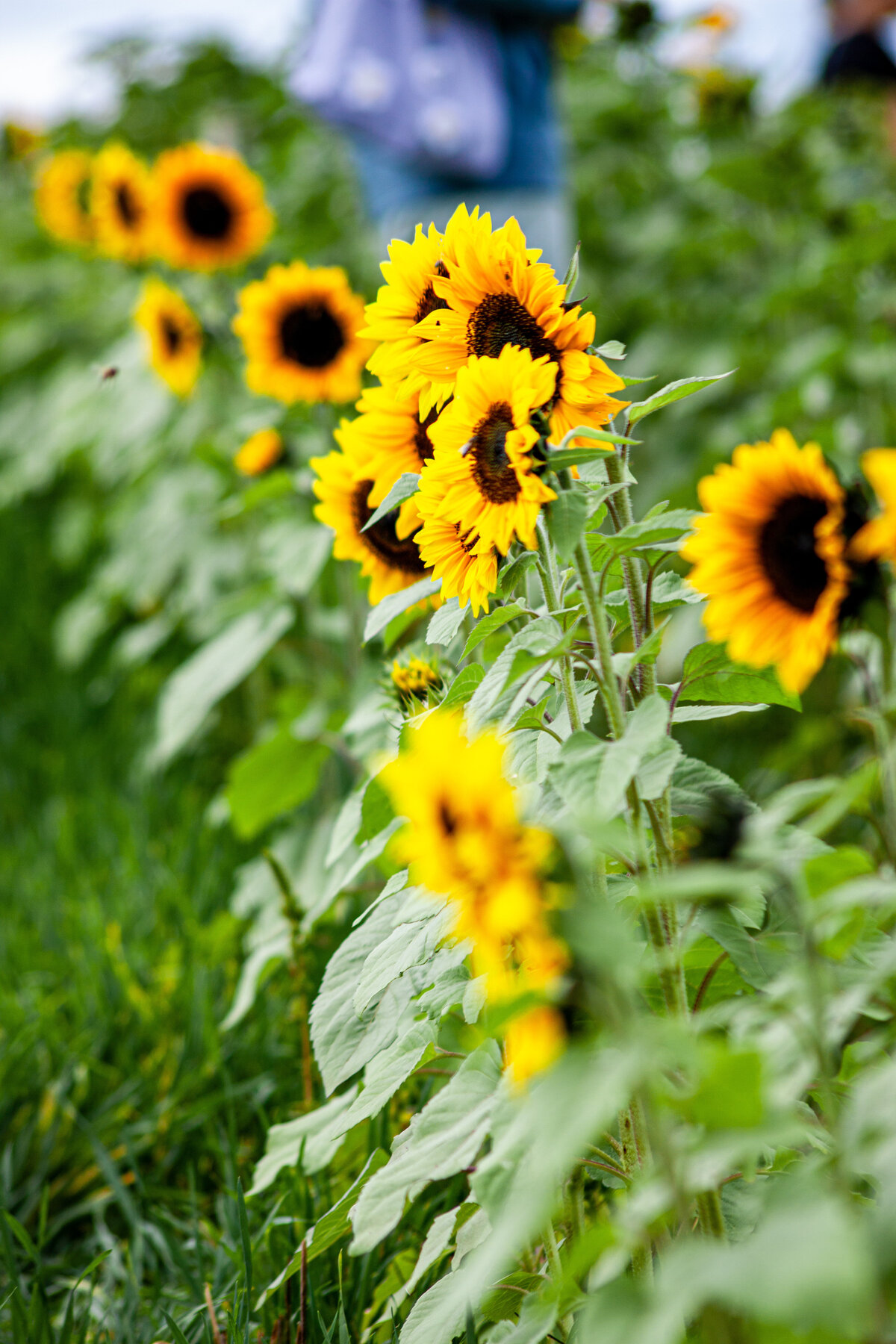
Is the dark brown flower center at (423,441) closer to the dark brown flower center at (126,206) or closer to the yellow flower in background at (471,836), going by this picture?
the yellow flower in background at (471,836)

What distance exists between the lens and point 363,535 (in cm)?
92

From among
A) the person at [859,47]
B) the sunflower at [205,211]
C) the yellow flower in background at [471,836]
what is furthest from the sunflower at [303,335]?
the person at [859,47]

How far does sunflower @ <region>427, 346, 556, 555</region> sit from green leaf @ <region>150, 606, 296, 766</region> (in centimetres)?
90

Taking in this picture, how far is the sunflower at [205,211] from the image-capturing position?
188cm

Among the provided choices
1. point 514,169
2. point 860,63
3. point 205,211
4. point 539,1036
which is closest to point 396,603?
point 539,1036

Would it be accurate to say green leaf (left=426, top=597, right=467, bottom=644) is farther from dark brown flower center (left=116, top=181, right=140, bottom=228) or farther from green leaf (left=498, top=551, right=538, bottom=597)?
dark brown flower center (left=116, top=181, right=140, bottom=228)

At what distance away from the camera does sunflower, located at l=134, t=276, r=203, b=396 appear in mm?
1783

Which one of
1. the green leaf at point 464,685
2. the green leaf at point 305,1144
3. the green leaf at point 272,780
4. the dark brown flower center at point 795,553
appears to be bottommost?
the green leaf at point 272,780

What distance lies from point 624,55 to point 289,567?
6.18ft

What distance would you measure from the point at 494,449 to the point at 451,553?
0.09 m

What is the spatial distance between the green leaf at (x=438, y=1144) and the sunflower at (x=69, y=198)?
2.26m

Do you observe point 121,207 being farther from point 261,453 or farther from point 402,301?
point 402,301

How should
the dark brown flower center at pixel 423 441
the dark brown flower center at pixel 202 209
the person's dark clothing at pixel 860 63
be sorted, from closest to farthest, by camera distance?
the dark brown flower center at pixel 423 441, the dark brown flower center at pixel 202 209, the person's dark clothing at pixel 860 63

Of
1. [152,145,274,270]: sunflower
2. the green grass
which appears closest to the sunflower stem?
the green grass
